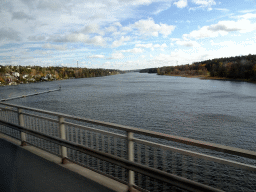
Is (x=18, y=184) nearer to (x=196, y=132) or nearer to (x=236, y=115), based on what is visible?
(x=196, y=132)

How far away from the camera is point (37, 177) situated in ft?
14.4

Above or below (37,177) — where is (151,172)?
above

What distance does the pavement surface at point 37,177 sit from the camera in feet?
13.0

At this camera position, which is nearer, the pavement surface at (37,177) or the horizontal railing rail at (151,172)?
the horizontal railing rail at (151,172)

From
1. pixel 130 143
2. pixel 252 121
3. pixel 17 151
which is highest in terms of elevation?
pixel 130 143

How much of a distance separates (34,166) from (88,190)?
1.78m

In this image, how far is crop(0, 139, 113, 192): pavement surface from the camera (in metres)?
3.95

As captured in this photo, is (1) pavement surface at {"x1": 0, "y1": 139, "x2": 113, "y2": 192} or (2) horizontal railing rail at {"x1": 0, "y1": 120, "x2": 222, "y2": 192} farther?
(1) pavement surface at {"x1": 0, "y1": 139, "x2": 113, "y2": 192}

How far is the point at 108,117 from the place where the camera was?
31344 mm

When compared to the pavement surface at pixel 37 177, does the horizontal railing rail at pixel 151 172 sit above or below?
above

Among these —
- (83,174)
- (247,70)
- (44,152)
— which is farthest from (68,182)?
(247,70)

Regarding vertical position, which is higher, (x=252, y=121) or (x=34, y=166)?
Answer: (x=34, y=166)

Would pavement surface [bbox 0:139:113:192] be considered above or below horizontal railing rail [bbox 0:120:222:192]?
below

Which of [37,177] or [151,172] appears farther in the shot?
[37,177]
